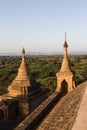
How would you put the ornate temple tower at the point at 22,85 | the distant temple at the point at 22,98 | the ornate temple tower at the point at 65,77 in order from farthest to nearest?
the ornate temple tower at the point at 22,85 → the ornate temple tower at the point at 65,77 → the distant temple at the point at 22,98

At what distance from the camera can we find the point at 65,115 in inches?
422

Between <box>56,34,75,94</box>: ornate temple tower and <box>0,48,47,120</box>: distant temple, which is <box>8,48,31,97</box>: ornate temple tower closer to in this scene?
<box>0,48,47,120</box>: distant temple

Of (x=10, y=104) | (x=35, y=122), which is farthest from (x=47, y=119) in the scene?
(x=10, y=104)

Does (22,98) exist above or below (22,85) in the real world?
below

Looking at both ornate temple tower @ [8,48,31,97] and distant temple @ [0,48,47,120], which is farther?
ornate temple tower @ [8,48,31,97]

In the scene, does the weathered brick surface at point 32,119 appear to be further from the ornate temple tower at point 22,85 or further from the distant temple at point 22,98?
the ornate temple tower at point 22,85

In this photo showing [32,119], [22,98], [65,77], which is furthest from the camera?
[65,77]

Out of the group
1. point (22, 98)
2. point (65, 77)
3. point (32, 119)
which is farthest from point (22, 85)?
point (32, 119)

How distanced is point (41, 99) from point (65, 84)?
2.20m

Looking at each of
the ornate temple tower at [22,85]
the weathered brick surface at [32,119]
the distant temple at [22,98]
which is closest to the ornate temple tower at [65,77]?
the distant temple at [22,98]

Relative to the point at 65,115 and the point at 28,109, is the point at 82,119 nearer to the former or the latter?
the point at 65,115

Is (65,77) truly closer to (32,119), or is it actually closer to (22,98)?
(22,98)

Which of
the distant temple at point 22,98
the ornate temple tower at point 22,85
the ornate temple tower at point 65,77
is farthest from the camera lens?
the ornate temple tower at point 22,85

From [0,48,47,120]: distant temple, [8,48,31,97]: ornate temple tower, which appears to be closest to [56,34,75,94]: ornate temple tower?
[0,48,47,120]: distant temple
